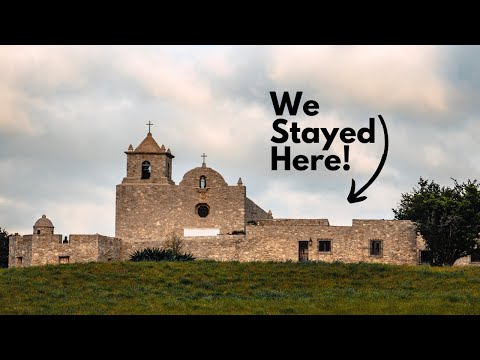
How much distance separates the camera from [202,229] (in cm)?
4409

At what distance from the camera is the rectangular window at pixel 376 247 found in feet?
133

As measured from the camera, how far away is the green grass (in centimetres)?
1858

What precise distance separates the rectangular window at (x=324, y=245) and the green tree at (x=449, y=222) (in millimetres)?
4799

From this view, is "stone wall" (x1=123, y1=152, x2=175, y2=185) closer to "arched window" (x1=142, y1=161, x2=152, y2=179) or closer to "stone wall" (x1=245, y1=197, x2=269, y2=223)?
"arched window" (x1=142, y1=161, x2=152, y2=179)

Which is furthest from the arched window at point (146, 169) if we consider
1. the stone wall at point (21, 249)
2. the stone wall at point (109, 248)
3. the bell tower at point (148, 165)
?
the stone wall at point (21, 249)

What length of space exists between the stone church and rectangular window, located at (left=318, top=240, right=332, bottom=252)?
31 millimetres

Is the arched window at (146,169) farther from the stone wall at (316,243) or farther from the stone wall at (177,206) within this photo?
the stone wall at (316,243)

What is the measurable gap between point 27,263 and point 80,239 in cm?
316

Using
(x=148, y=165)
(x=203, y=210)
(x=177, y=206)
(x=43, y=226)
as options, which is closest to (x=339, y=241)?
(x=203, y=210)

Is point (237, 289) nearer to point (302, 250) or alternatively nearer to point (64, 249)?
point (302, 250)

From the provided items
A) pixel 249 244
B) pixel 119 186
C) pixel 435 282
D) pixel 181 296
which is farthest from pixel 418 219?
pixel 181 296
